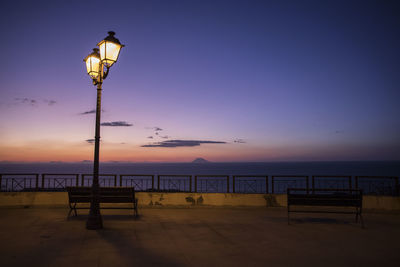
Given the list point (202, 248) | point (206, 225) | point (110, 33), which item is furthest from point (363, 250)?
point (110, 33)

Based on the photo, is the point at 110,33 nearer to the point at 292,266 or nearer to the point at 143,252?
the point at 143,252

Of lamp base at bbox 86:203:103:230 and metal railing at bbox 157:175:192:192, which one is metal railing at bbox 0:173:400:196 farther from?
lamp base at bbox 86:203:103:230

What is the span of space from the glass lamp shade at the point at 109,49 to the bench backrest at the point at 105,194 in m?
3.62

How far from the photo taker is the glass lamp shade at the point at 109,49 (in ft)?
23.0

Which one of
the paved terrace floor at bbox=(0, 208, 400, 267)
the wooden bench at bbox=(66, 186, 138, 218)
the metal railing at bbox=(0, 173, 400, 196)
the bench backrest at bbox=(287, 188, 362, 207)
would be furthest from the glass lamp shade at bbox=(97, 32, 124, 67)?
the bench backrest at bbox=(287, 188, 362, 207)

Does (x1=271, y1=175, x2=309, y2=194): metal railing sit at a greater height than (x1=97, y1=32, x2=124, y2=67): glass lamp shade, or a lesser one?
lesser

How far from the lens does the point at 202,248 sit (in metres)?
5.45

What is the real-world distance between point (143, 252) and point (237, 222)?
3550 millimetres

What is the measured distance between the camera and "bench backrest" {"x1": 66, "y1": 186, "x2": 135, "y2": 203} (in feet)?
27.3

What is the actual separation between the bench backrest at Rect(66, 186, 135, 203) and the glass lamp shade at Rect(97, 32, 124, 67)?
3618 millimetres

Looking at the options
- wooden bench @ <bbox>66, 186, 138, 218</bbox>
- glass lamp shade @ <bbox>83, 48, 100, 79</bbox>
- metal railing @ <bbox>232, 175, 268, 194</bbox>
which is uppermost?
glass lamp shade @ <bbox>83, 48, 100, 79</bbox>

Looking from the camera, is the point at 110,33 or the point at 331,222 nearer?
the point at 110,33

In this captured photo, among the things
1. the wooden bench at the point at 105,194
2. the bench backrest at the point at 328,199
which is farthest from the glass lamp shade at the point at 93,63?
the bench backrest at the point at 328,199

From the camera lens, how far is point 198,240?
19.7 ft
